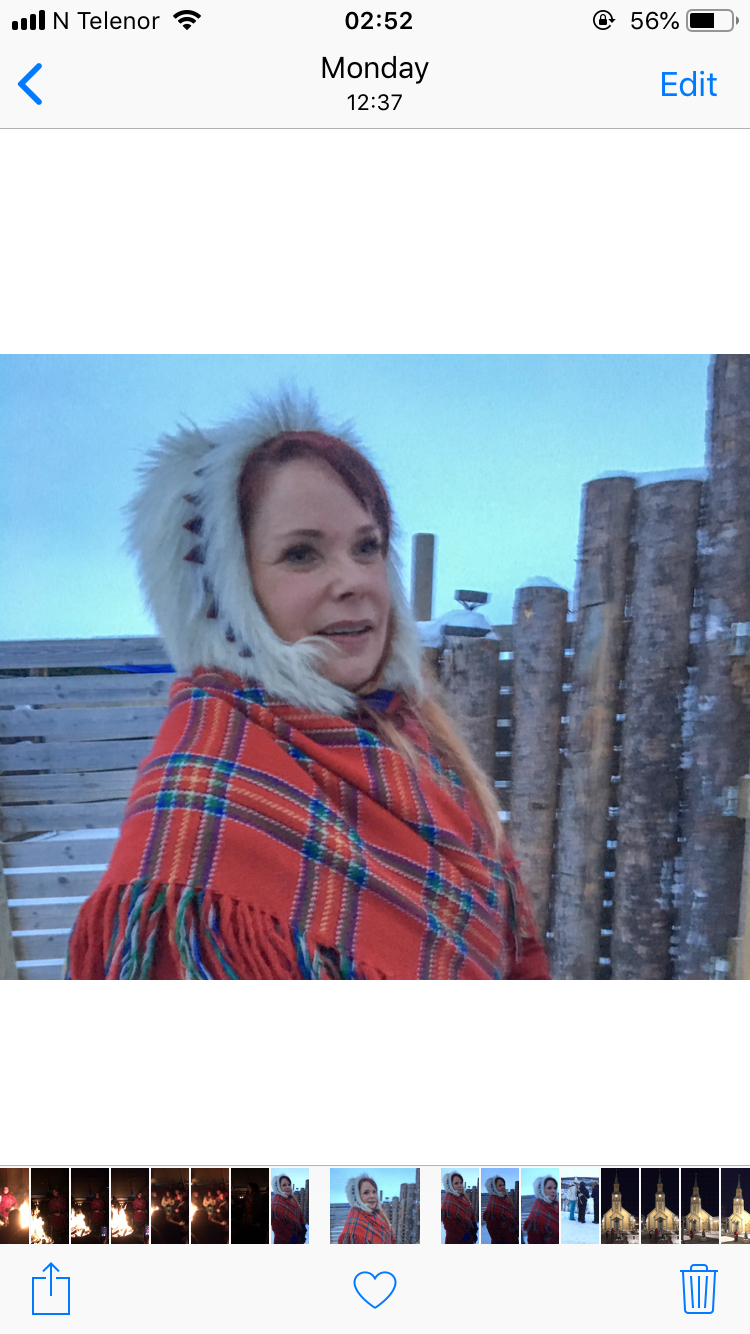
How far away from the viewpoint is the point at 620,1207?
3.27 ft

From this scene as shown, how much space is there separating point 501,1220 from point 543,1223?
0.05 metres

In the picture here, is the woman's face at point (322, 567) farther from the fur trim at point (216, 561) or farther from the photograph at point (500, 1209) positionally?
the photograph at point (500, 1209)

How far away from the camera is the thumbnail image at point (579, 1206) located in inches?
39.0

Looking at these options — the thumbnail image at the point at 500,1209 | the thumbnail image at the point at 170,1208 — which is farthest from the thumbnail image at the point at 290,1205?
the thumbnail image at the point at 500,1209

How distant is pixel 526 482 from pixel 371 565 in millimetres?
226

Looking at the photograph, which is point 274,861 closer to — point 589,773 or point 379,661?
point 379,661

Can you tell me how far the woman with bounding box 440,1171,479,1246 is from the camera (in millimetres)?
986
